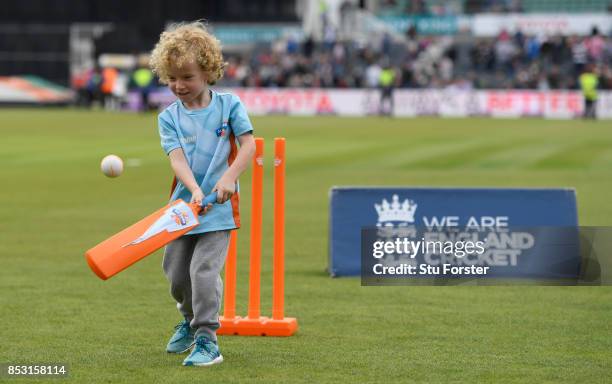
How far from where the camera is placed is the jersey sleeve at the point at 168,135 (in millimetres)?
7023

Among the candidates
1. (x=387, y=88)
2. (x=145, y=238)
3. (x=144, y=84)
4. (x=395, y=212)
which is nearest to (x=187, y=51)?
(x=145, y=238)

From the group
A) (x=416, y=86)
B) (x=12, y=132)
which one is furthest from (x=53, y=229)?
(x=416, y=86)

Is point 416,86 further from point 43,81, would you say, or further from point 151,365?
point 151,365

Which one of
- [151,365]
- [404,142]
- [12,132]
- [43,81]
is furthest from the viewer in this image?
[43,81]

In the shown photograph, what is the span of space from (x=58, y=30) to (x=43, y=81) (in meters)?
2.74

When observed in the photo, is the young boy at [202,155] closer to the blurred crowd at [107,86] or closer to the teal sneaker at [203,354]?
the teal sneaker at [203,354]

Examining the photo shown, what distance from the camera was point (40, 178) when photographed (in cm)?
2127

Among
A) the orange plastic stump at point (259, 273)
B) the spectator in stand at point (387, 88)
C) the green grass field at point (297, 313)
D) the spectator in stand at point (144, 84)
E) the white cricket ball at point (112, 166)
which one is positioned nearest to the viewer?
the green grass field at point (297, 313)

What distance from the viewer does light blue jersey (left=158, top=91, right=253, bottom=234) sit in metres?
7.04

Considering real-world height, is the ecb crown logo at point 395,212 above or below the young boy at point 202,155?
below

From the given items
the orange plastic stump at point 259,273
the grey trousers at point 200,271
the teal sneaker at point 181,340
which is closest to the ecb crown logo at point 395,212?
the orange plastic stump at point 259,273

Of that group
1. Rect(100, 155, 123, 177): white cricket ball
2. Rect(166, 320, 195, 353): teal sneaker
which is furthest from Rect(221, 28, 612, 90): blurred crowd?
Rect(100, 155, 123, 177): white cricket ball

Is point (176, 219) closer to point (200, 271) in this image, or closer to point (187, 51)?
point (200, 271)

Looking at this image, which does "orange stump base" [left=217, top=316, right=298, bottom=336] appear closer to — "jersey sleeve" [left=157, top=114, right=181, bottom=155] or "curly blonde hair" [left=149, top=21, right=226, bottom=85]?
"jersey sleeve" [left=157, top=114, right=181, bottom=155]
